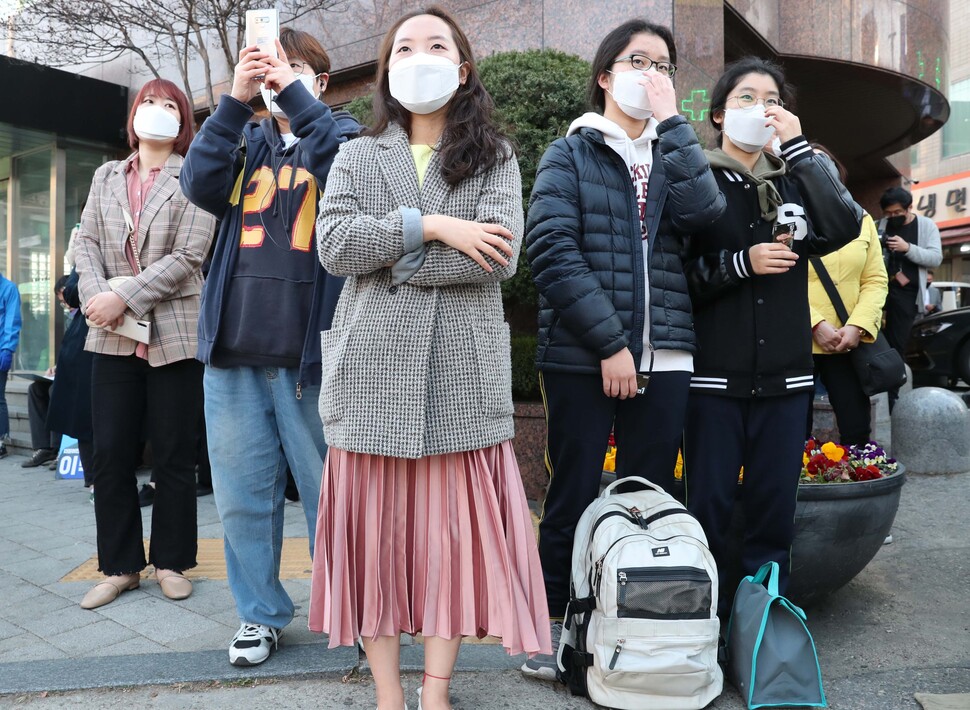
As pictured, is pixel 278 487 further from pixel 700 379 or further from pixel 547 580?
pixel 700 379

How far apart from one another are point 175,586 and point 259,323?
153cm

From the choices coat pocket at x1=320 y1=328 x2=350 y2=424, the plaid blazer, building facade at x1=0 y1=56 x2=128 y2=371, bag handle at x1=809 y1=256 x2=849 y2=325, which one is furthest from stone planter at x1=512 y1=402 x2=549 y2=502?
building facade at x1=0 y1=56 x2=128 y2=371

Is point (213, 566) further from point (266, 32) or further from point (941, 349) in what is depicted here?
point (941, 349)

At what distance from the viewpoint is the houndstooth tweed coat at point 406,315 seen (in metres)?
2.29

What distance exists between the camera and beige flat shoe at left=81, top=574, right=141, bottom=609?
354 centimetres

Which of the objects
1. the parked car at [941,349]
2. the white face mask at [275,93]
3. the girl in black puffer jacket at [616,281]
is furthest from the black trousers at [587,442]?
the parked car at [941,349]

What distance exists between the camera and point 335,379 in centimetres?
237

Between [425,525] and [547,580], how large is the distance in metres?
0.75

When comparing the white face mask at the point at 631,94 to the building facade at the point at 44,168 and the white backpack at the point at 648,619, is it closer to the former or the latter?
the white backpack at the point at 648,619

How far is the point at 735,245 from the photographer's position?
305cm

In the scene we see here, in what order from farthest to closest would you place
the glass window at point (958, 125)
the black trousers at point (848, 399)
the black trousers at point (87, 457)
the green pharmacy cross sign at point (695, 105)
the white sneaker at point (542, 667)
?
the glass window at point (958, 125)
the green pharmacy cross sign at point (695, 105)
the black trousers at point (87, 457)
the black trousers at point (848, 399)
the white sneaker at point (542, 667)

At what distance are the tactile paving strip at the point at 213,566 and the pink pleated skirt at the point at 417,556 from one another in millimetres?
1542

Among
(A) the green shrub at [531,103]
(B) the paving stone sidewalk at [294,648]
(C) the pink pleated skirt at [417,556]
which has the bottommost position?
(B) the paving stone sidewalk at [294,648]

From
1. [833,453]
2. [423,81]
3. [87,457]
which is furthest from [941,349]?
[423,81]
